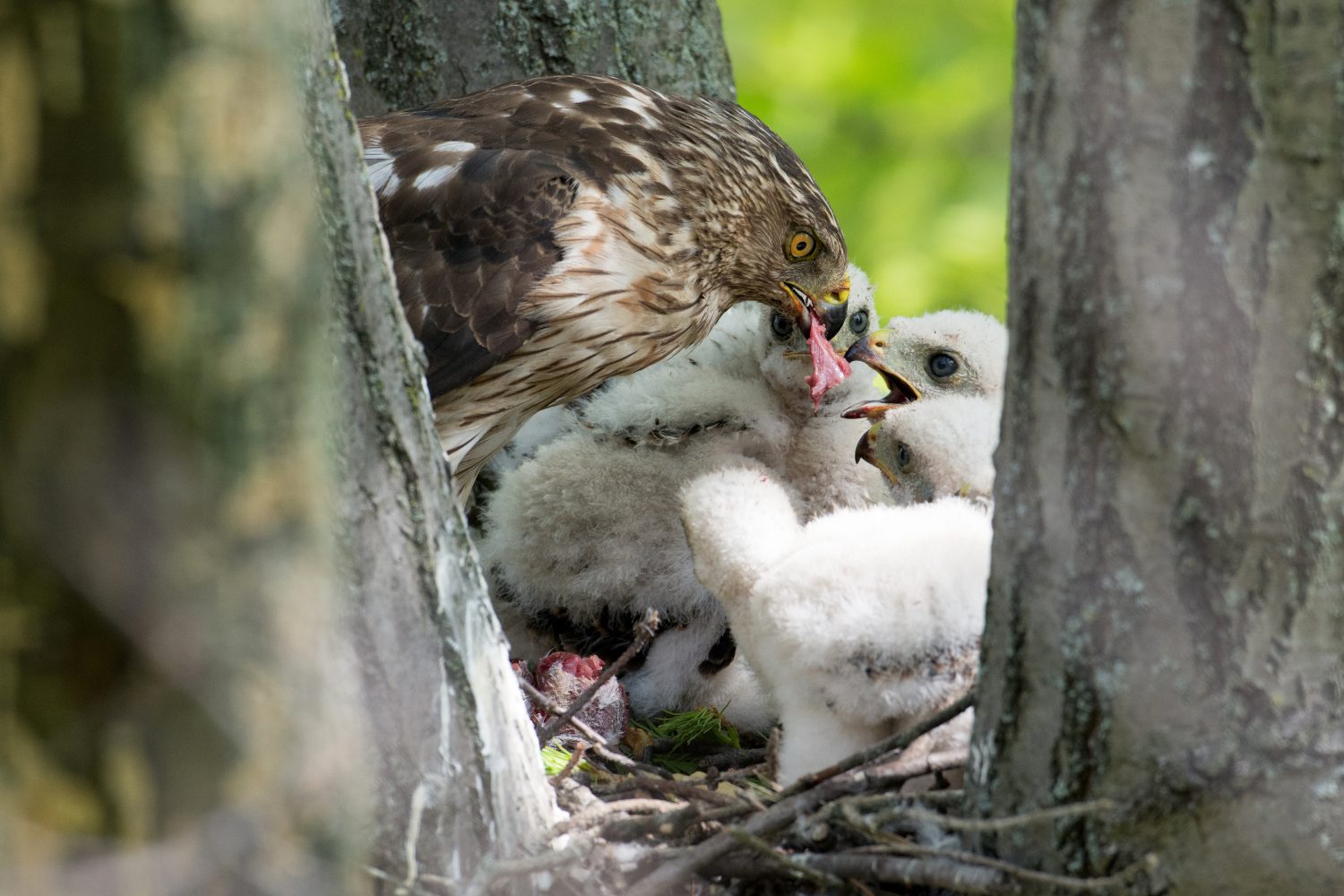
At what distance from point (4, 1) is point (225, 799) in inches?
20.2

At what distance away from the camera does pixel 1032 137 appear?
1327mm

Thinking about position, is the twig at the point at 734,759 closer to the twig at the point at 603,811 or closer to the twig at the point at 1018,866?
the twig at the point at 603,811

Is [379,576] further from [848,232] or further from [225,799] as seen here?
[848,232]

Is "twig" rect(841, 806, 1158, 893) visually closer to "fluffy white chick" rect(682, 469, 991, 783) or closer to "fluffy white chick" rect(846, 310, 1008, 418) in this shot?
"fluffy white chick" rect(682, 469, 991, 783)

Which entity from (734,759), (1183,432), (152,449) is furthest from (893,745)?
(152,449)

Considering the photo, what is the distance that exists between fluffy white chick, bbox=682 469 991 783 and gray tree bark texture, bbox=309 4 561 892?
0.65m

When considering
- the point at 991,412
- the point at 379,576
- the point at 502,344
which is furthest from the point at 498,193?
the point at 379,576

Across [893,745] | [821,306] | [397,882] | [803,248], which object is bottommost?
[893,745]

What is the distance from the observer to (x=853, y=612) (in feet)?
6.61

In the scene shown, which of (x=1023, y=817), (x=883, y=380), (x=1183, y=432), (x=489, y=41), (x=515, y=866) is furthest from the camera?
(x=489, y=41)

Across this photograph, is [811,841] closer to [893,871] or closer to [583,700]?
[893,871]

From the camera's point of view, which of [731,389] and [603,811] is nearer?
[603,811]

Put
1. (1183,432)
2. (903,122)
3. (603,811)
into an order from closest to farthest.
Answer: (1183,432) < (603,811) < (903,122)

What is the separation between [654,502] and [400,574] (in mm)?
1609
